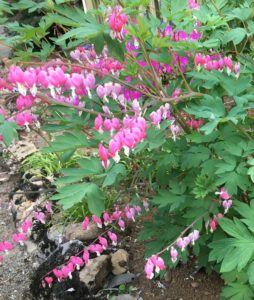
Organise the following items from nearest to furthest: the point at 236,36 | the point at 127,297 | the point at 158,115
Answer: the point at 158,115, the point at 236,36, the point at 127,297

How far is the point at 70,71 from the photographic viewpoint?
2014 mm

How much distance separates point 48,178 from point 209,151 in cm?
234

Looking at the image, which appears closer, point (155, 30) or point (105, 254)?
point (155, 30)

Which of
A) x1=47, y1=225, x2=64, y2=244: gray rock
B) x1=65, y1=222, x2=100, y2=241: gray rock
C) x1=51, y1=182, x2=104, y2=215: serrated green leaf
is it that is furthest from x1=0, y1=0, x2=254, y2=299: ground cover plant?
x1=47, y1=225, x2=64, y2=244: gray rock

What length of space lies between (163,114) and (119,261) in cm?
149

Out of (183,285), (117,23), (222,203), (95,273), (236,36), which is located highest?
(117,23)

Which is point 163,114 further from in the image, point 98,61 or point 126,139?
point 98,61

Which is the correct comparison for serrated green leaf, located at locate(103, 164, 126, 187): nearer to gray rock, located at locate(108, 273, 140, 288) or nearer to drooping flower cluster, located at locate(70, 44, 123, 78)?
drooping flower cluster, located at locate(70, 44, 123, 78)

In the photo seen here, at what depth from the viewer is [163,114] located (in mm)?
1788

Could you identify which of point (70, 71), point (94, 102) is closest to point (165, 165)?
point (94, 102)

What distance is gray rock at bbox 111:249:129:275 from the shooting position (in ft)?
9.69

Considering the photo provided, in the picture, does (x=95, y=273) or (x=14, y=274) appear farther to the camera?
(x=14, y=274)

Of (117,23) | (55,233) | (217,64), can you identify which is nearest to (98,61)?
(217,64)

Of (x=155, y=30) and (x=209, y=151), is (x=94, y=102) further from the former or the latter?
(x=209, y=151)
